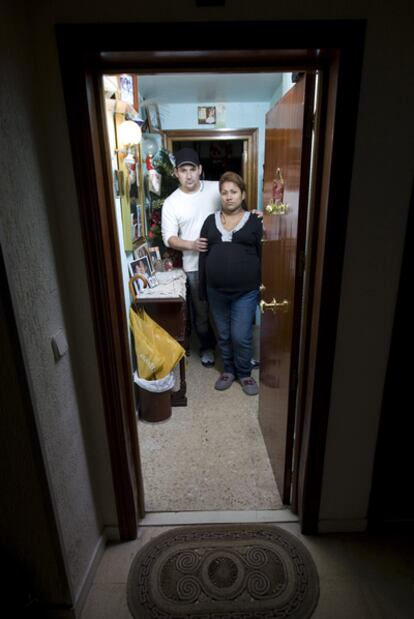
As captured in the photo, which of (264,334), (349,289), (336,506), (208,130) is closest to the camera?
(349,289)

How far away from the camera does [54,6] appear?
3.40ft

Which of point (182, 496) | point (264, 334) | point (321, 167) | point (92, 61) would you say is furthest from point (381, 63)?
point (182, 496)

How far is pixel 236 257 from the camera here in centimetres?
249

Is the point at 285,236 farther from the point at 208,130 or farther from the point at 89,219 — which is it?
the point at 208,130

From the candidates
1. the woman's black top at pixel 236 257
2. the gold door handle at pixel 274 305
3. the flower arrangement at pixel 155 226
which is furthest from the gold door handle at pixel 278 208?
the flower arrangement at pixel 155 226

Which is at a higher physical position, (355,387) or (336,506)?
(355,387)

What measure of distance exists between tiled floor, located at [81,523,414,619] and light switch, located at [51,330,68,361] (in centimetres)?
92

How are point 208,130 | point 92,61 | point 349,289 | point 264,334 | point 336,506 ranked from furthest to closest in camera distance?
1. point 208,130
2. point 264,334
3. point 336,506
4. point 349,289
5. point 92,61

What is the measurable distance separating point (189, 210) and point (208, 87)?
1.02 m

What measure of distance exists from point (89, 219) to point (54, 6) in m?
0.58

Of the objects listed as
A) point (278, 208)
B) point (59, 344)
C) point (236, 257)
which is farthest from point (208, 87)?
point (59, 344)

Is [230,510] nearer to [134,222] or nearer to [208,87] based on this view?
[134,222]

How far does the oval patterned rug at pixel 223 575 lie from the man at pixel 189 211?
1602 mm

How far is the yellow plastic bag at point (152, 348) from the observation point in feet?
7.19
